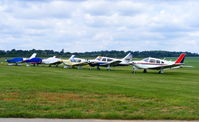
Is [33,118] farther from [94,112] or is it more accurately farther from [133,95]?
[133,95]

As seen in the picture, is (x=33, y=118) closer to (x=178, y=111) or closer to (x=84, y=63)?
(x=178, y=111)

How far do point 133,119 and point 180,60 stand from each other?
1288 inches

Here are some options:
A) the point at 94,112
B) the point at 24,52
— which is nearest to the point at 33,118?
the point at 94,112

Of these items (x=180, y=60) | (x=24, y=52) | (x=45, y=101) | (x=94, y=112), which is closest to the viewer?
(x=94, y=112)

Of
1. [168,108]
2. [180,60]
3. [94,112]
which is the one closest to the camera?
[94,112]

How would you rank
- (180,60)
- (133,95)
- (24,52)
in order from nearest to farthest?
(133,95) < (180,60) < (24,52)

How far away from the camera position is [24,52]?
433 ft

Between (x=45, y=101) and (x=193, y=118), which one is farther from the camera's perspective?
(x=45, y=101)

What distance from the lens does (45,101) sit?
10.9 metres

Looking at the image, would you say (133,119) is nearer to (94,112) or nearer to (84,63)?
(94,112)

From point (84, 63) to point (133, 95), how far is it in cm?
3373

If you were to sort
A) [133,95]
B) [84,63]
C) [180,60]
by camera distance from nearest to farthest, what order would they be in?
[133,95] → [180,60] → [84,63]

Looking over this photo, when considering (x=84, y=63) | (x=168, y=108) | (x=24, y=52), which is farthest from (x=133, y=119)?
(x=24, y=52)

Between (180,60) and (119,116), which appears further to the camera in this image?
(180,60)
